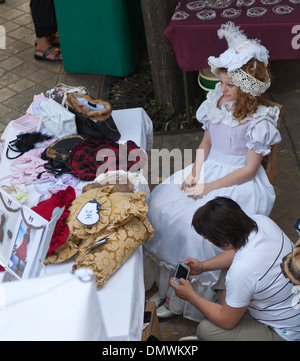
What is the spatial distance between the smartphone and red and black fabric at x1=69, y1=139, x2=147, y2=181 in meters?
0.62

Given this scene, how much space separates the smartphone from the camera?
264cm

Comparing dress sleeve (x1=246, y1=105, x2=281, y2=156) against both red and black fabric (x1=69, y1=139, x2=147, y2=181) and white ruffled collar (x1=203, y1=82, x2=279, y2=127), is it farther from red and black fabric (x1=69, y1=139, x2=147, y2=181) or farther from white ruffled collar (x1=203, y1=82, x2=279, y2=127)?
red and black fabric (x1=69, y1=139, x2=147, y2=181)

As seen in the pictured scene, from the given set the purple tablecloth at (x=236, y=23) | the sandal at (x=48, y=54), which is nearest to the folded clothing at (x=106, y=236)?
the purple tablecloth at (x=236, y=23)

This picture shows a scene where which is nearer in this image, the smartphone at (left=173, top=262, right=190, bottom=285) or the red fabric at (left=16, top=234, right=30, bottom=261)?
the red fabric at (left=16, top=234, right=30, bottom=261)

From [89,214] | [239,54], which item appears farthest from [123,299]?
[239,54]

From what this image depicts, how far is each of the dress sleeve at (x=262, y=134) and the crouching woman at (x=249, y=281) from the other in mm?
498

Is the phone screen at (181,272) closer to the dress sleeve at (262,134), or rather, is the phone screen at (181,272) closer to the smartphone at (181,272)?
the smartphone at (181,272)

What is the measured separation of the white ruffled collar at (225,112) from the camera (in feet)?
9.45

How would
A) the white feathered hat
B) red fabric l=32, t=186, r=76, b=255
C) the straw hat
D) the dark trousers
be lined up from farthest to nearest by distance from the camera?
1. the dark trousers
2. the white feathered hat
3. red fabric l=32, t=186, r=76, b=255
4. the straw hat

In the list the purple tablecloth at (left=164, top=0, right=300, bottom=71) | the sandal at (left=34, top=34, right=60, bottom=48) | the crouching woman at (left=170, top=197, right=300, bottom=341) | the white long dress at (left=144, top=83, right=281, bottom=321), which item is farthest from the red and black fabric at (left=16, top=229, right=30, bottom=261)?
the sandal at (left=34, top=34, right=60, bottom=48)

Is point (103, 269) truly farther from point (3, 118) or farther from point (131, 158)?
point (3, 118)

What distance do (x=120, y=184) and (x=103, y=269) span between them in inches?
23.9

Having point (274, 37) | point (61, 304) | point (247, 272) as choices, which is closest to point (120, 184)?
point (247, 272)

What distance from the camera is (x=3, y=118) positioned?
4930mm
